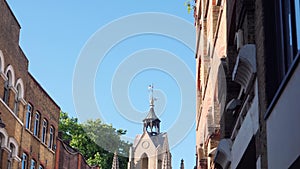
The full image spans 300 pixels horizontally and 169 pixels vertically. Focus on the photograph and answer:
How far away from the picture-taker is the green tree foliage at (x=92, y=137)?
67.6 m

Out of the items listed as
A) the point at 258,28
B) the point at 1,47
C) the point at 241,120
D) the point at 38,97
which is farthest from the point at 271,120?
the point at 38,97

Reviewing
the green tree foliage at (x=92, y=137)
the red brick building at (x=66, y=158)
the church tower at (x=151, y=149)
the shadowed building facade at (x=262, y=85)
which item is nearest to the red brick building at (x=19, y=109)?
the red brick building at (x=66, y=158)

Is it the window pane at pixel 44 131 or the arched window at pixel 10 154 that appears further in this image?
the window pane at pixel 44 131

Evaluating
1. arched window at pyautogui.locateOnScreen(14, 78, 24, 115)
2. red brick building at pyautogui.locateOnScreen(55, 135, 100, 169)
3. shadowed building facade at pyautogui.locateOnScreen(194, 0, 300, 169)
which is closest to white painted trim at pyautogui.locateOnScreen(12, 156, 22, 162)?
arched window at pyautogui.locateOnScreen(14, 78, 24, 115)

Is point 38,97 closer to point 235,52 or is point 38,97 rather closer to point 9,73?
point 9,73

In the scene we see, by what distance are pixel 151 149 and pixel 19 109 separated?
6610 cm

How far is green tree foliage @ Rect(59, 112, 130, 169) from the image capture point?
6762 centimetres

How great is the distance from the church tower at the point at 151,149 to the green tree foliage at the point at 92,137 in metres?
16.7

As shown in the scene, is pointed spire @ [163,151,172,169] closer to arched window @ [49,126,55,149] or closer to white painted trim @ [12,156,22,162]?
arched window @ [49,126,55,149]

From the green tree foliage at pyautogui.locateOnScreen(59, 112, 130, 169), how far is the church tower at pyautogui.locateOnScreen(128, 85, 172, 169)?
16681mm

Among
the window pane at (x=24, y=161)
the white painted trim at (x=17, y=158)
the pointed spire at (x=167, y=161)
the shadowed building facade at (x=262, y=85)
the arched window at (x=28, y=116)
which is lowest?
the shadowed building facade at (x=262, y=85)

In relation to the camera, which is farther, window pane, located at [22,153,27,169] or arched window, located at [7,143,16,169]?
window pane, located at [22,153,27,169]

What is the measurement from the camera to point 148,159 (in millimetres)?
100062

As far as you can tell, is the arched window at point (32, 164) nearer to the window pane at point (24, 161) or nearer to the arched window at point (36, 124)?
the window pane at point (24, 161)
